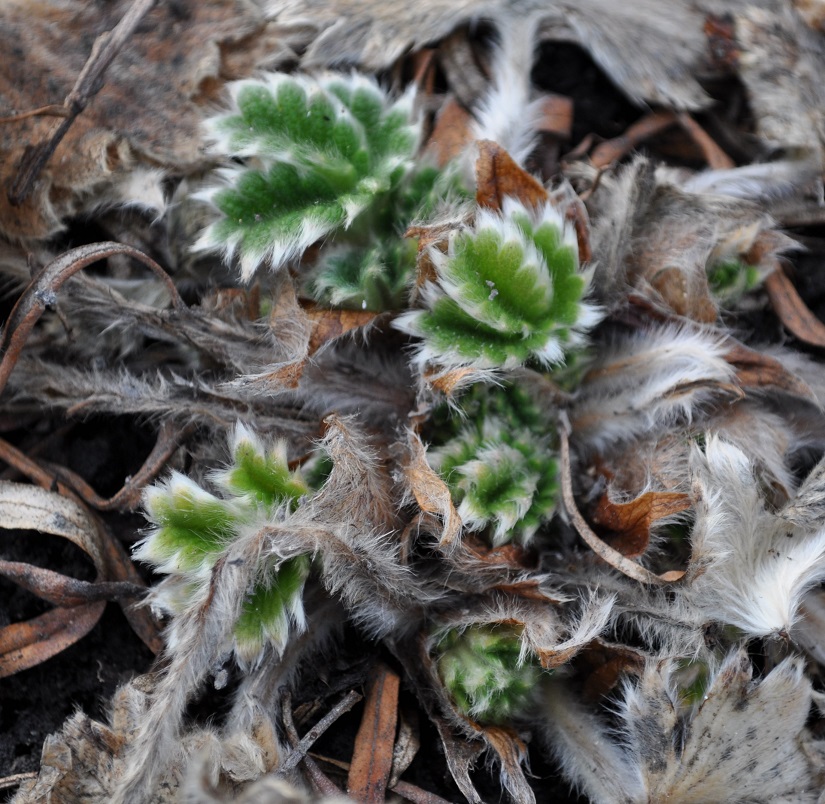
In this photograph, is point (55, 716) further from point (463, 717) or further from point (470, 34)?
point (470, 34)

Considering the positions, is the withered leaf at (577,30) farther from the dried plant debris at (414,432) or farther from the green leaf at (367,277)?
the green leaf at (367,277)

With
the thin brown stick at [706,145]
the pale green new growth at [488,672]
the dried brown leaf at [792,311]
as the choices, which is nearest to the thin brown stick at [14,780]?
the pale green new growth at [488,672]

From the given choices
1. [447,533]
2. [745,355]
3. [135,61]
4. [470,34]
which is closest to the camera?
[447,533]

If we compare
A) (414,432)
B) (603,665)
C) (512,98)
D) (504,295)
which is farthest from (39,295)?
(603,665)

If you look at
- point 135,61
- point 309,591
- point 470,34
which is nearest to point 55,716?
point 309,591

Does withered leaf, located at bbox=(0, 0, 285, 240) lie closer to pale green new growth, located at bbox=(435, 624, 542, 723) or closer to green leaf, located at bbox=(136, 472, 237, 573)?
green leaf, located at bbox=(136, 472, 237, 573)

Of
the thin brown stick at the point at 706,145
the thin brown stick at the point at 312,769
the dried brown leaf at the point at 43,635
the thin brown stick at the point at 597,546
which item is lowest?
the thin brown stick at the point at 312,769
